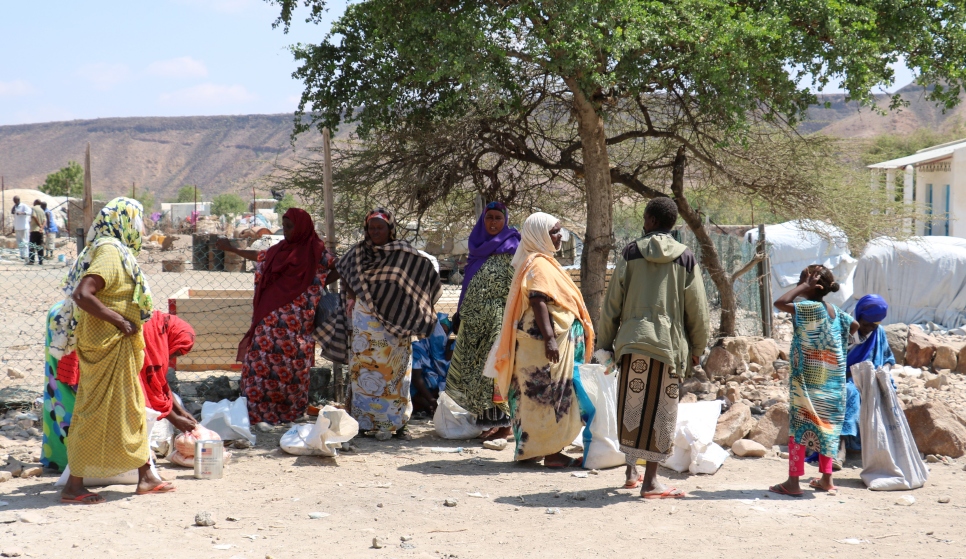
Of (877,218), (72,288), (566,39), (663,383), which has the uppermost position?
(566,39)

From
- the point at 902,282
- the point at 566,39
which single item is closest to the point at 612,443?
the point at 566,39

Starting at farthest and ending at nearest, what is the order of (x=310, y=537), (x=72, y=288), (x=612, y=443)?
(x=612, y=443)
(x=72, y=288)
(x=310, y=537)

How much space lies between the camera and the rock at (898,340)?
359 inches

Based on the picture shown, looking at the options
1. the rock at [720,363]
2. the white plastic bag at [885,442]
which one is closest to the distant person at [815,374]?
the white plastic bag at [885,442]

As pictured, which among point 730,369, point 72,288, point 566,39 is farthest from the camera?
point 730,369

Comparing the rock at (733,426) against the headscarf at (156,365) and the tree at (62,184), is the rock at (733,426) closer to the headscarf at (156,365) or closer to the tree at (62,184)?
the headscarf at (156,365)

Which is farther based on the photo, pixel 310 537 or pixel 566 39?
pixel 566 39

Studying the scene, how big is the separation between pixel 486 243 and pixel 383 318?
90 centimetres

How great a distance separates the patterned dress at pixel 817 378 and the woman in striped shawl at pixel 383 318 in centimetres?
252

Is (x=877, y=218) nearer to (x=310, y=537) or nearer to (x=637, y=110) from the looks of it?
(x=637, y=110)

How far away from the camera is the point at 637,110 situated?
8.83 m

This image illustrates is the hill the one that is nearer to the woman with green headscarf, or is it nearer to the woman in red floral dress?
the woman in red floral dress

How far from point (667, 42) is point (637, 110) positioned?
282cm

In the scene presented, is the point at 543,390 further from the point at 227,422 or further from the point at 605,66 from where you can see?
the point at 605,66
